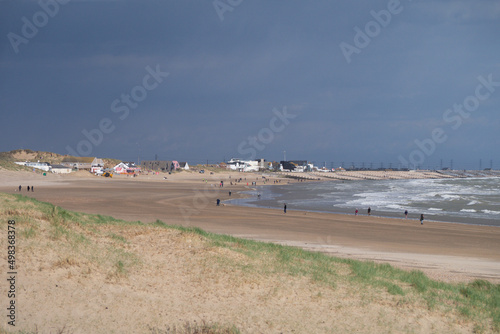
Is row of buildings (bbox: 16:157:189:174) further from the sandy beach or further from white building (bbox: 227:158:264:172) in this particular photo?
the sandy beach

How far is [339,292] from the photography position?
1015cm

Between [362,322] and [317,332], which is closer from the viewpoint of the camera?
[317,332]

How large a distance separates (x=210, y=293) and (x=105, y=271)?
2455 mm

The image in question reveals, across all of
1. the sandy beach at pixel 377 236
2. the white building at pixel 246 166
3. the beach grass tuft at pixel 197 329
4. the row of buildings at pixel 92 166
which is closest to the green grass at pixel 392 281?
the sandy beach at pixel 377 236

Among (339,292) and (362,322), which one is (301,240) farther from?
(362,322)

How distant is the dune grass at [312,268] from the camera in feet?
33.0

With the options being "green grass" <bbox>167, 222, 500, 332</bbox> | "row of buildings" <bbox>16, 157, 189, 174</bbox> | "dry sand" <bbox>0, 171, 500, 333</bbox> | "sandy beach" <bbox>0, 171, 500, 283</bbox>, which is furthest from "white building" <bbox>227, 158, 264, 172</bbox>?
"dry sand" <bbox>0, 171, 500, 333</bbox>

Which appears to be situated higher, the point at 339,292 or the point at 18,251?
the point at 18,251

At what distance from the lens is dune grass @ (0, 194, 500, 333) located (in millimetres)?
10062

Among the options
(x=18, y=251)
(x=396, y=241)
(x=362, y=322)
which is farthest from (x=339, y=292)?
(x=396, y=241)

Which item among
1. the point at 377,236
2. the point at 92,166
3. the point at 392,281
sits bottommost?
the point at 377,236

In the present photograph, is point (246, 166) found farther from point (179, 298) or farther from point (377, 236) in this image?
point (179, 298)

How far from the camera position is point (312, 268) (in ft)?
39.3

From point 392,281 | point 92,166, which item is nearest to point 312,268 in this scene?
point 392,281
